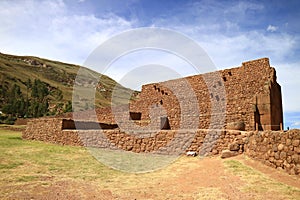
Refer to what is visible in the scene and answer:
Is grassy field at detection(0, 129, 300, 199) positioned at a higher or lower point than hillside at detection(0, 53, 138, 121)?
lower

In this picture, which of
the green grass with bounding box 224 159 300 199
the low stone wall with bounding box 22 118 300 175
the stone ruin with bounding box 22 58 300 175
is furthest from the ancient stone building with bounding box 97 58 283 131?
the green grass with bounding box 224 159 300 199

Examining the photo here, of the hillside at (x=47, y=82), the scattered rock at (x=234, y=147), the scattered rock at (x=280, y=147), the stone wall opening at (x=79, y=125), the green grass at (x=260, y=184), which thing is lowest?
the green grass at (x=260, y=184)

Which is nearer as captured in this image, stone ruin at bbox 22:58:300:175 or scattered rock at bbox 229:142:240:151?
stone ruin at bbox 22:58:300:175

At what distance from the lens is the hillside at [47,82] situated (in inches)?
2564

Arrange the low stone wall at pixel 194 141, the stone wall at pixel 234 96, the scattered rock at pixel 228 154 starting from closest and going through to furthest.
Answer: the low stone wall at pixel 194 141, the scattered rock at pixel 228 154, the stone wall at pixel 234 96

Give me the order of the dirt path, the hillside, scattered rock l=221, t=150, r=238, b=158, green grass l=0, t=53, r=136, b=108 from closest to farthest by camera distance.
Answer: the dirt path, scattered rock l=221, t=150, r=238, b=158, the hillside, green grass l=0, t=53, r=136, b=108

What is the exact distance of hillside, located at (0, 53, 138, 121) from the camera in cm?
6514

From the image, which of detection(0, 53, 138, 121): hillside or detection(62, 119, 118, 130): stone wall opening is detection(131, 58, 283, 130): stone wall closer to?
detection(62, 119, 118, 130): stone wall opening

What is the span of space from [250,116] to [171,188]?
8.96m

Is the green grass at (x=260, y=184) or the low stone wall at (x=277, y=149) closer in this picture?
the green grass at (x=260, y=184)

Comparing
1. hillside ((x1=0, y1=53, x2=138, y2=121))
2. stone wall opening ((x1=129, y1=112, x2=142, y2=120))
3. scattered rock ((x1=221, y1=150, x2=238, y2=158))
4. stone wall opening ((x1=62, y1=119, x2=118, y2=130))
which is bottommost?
scattered rock ((x1=221, y1=150, x2=238, y2=158))

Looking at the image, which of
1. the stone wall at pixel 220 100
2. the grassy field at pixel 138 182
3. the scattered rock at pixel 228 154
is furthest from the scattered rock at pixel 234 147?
the stone wall at pixel 220 100

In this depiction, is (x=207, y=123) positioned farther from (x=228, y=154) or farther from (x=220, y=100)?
(x=228, y=154)

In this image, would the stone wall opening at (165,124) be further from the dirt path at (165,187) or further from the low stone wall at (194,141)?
the dirt path at (165,187)
